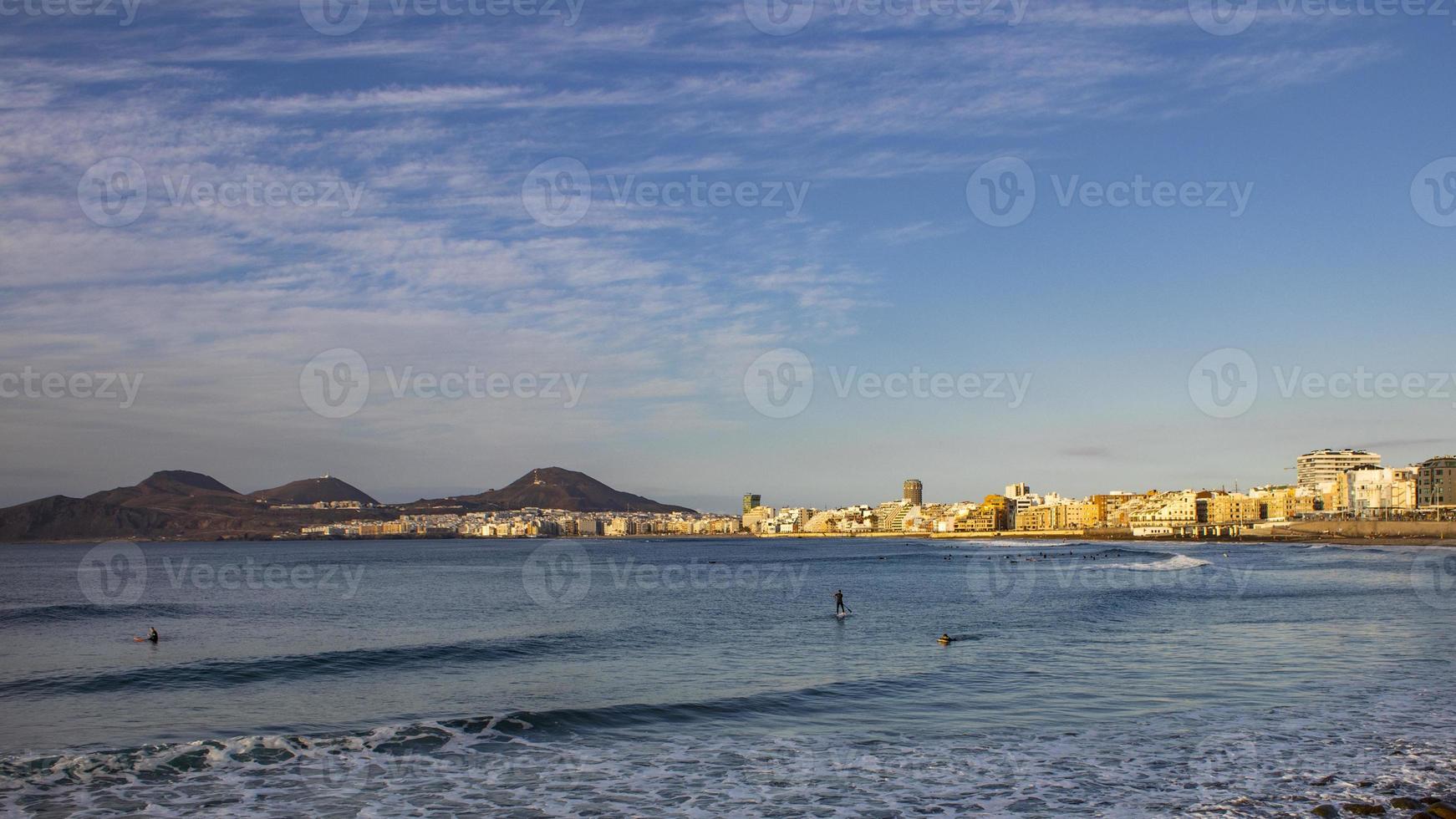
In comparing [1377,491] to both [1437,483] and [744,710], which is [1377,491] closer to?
[1437,483]

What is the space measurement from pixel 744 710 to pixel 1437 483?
205 m

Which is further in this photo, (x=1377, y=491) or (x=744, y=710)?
(x=1377, y=491)

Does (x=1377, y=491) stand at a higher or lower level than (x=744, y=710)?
higher

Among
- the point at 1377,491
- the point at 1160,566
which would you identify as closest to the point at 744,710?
the point at 1160,566

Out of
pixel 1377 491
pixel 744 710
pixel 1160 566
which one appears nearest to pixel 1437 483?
pixel 1377 491

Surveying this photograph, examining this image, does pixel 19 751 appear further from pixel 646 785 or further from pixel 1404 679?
pixel 1404 679

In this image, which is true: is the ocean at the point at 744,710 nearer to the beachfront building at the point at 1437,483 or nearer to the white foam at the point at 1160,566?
the white foam at the point at 1160,566

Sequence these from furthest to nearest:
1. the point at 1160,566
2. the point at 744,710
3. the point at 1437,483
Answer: the point at 1437,483 → the point at 1160,566 → the point at 744,710

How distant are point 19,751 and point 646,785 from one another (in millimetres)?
13033

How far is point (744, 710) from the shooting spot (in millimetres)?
22281

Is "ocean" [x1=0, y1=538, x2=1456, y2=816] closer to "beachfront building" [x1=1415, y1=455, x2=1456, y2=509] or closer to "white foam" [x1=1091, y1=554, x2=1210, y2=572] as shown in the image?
"white foam" [x1=1091, y1=554, x2=1210, y2=572]

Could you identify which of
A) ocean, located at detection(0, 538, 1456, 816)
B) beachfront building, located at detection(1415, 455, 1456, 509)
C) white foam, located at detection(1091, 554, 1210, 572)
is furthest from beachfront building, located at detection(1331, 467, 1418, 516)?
ocean, located at detection(0, 538, 1456, 816)

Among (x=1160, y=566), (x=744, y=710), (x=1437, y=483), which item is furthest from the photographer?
(x=1437, y=483)

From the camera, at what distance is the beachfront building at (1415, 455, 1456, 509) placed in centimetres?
17750
